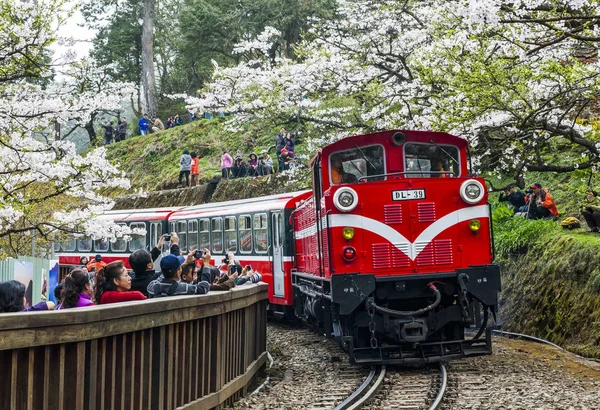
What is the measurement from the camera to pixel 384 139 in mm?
12414

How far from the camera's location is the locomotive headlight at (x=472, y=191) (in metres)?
12.0

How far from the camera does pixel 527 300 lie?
16.2 metres

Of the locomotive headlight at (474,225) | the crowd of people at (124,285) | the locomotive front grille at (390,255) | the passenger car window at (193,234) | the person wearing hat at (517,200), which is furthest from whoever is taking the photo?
the passenger car window at (193,234)

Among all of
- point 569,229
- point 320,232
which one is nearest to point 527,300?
point 569,229

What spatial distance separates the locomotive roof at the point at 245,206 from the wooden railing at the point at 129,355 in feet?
25.6

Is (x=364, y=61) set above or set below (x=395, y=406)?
above

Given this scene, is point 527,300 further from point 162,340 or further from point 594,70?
point 162,340

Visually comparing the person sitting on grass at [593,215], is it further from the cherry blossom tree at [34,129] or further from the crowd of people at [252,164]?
the crowd of people at [252,164]

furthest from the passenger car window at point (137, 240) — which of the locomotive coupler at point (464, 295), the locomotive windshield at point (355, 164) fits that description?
the locomotive coupler at point (464, 295)

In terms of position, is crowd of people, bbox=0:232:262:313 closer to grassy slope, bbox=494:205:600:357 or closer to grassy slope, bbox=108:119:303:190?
grassy slope, bbox=494:205:600:357

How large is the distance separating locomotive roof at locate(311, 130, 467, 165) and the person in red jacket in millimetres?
5632

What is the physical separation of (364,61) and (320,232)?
35.5 feet

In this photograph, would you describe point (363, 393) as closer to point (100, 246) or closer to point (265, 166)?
point (100, 246)

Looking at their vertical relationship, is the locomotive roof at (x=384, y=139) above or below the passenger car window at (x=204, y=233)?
above
